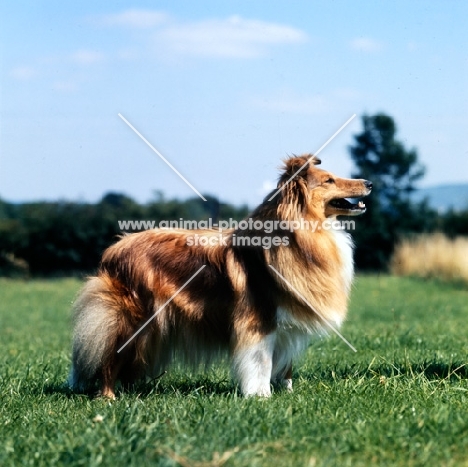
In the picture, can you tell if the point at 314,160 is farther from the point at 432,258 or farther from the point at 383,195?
the point at 383,195

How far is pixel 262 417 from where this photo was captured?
4.42m

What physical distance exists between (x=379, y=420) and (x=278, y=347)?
172 cm

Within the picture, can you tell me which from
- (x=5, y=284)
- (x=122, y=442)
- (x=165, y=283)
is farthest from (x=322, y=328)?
(x=5, y=284)

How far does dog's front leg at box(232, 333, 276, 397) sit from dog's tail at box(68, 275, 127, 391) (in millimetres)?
1057

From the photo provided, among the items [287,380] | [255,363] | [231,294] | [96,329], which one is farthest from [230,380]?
[96,329]

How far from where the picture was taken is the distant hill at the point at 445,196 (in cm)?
2917

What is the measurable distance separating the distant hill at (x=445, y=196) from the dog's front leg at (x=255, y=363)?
2437cm

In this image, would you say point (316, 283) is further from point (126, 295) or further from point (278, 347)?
point (126, 295)

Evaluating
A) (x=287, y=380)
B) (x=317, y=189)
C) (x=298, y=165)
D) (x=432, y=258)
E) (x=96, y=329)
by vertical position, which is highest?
(x=298, y=165)

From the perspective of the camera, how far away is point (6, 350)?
9.66 m

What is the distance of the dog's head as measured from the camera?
5789 millimetres

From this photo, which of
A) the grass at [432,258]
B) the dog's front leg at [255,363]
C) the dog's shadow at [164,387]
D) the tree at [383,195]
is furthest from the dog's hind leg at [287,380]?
the tree at [383,195]

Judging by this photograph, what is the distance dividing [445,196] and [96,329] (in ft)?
92.3

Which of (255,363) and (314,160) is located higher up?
(314,160)
